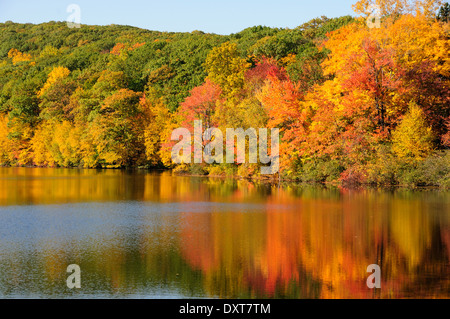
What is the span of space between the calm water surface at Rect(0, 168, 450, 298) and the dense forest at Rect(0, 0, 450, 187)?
257 inches

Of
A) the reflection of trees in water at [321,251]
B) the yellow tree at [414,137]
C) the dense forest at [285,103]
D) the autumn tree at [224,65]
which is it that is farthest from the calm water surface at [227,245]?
the autumn tree at [224,65]

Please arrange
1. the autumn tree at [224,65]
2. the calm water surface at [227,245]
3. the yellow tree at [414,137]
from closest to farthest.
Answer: the calm water surface at [227,245]
the yellow tree at [414,137]
the autumn tree at [224,65]

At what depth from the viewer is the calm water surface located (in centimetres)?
1086

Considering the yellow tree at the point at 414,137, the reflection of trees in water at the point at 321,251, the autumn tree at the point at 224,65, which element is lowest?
the reflection of trees in water at the point at 321,251

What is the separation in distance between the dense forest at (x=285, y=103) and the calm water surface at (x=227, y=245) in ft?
21.4

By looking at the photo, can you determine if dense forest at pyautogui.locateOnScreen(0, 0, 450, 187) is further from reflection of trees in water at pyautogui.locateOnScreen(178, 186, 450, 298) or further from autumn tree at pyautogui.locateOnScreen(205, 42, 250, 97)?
reflection of trees in water at pyautogui.locateOnScreen(178, 186, 450, 298)

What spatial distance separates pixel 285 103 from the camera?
34906 mm

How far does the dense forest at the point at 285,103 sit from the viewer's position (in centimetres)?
3141

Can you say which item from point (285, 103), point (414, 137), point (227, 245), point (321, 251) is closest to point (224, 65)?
point (285, 103)

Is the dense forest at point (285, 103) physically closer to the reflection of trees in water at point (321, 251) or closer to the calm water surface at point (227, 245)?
the calm water surface at point (227, 245)

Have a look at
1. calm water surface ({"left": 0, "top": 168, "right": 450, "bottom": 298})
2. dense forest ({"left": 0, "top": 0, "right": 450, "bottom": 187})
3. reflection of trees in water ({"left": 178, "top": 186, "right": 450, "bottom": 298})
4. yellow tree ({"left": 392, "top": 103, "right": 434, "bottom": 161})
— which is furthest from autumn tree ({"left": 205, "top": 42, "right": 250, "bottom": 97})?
reflection of trees in water ({"left": 178, "top": 186, "right": 450, "bottom": 298})

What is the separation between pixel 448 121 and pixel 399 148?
3.21 m

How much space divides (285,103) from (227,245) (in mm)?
21340
